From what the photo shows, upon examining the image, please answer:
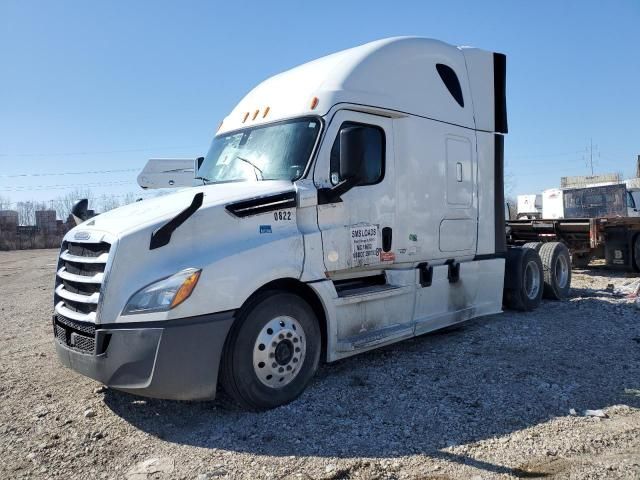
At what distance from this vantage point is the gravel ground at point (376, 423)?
3475mm

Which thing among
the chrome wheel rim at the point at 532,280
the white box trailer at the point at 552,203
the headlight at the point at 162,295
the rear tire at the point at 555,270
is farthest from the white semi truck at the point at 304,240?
the white box trailer at the point at 552,203

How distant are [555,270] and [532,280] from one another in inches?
41.8

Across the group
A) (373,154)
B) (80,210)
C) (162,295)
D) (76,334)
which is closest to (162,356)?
(162,295)

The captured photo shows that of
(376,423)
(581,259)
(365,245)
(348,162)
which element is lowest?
(376,423)

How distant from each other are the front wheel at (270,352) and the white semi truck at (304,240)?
0.5 inches

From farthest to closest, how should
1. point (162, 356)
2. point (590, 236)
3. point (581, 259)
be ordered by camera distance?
point (581, 259)
point (590, 236)
point (162, 356)

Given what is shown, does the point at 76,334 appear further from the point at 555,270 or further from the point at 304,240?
the point at 555,270

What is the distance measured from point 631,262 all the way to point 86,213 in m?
13.0

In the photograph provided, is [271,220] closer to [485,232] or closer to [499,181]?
[485,232]

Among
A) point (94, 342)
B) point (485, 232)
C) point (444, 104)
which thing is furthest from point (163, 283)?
point (485, 232)

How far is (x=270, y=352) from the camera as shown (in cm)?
436

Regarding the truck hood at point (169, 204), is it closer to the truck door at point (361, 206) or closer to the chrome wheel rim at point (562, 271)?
the truck door at point (361, 206)

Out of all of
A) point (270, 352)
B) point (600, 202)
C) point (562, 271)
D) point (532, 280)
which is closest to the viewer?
point (270, 352)

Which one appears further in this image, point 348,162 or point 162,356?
point 348,162
